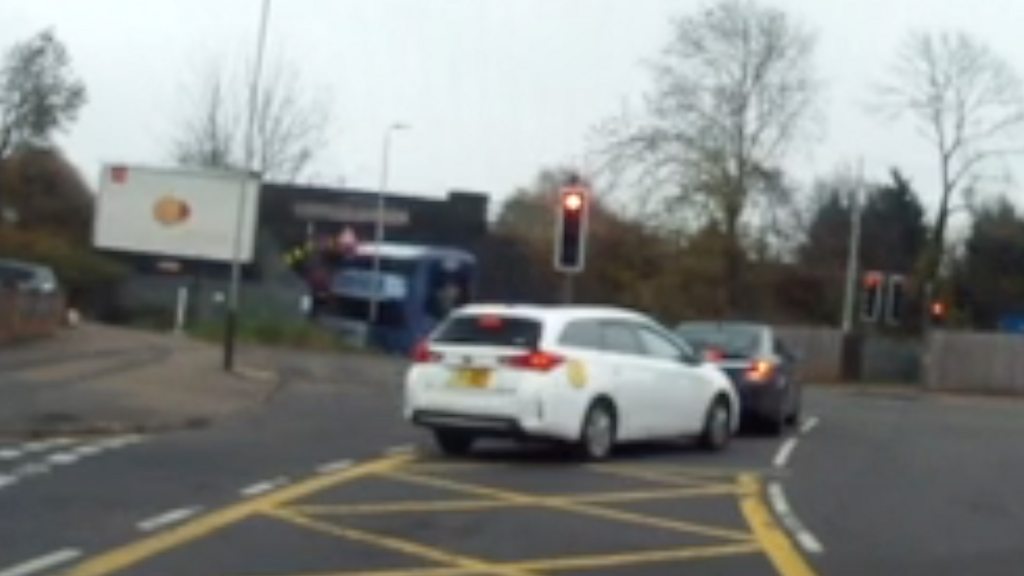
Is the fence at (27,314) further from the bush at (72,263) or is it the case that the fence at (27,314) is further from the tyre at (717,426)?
the bush at (72,263)

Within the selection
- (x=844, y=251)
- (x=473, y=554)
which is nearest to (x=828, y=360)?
(x=844, y=251)

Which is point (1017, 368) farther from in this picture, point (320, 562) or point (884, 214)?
point (320, 562)

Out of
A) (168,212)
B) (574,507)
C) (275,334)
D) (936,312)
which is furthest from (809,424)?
(936,312)

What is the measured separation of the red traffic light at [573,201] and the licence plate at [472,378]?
8.99 m

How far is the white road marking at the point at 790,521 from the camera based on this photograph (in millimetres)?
15273

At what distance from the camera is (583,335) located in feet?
73.1

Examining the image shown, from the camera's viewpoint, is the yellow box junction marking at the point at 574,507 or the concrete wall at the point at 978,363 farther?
the concrete wall at the point at 978,363

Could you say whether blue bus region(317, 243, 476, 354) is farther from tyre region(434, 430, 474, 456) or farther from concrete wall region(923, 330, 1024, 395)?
tyre region(434, 430, 474, 456)

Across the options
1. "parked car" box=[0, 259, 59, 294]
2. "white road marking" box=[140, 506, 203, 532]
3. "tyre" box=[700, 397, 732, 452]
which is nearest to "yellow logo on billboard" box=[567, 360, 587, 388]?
"tyre" box=[700, 397, 732, 452]

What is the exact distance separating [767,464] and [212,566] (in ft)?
36.7

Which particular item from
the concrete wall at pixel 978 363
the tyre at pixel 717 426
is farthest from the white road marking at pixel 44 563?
the concrete wall at pixel 978 363

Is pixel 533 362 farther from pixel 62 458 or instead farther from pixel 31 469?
pixel 31 469

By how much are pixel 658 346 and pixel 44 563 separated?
38.9 feet

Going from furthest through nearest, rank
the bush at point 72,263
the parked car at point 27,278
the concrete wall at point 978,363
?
the concrete wall at point 978,363 → the bush at point 72,263 → the parked car at point 27,278
